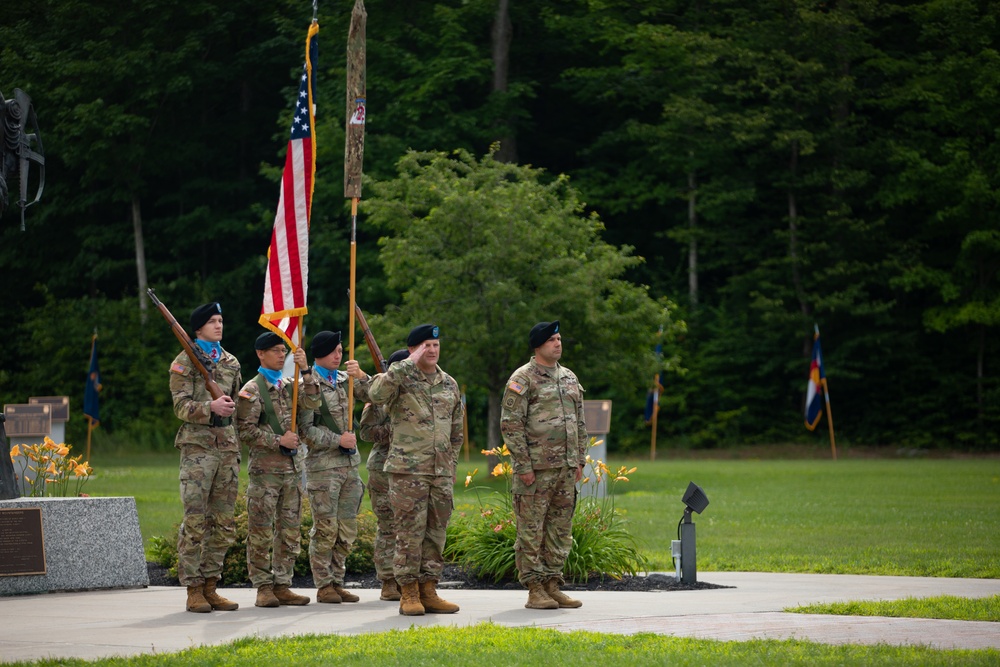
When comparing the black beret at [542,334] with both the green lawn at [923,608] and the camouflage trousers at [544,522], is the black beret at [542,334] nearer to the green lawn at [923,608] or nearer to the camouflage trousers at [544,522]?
the camouflage trousers at [544,522]

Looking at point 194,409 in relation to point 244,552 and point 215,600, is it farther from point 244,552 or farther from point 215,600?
point 244,552

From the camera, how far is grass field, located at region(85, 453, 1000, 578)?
15.5m

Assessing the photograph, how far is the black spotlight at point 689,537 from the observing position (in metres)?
13.0

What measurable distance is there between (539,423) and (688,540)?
103 inches

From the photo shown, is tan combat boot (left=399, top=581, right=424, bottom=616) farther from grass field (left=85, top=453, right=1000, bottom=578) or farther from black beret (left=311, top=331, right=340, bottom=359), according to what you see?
grass field (left=85, top=453, right=1000, bottom=578)

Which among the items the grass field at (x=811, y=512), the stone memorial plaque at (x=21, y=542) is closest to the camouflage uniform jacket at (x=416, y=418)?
the stone memorial plaque at (x=21, y=542)

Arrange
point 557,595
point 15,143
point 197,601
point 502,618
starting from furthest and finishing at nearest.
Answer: point 15,143, point 557,595, point 197,601, point 502,618

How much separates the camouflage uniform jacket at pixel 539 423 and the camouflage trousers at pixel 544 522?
11 centimetres

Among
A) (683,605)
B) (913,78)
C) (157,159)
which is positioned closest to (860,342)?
(913,78)

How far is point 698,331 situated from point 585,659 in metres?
38.6

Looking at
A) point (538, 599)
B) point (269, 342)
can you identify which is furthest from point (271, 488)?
point (538, 599)

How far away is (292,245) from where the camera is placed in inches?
460

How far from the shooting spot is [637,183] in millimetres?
47469

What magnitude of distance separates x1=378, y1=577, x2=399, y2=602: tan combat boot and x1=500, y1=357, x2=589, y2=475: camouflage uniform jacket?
1.65m
